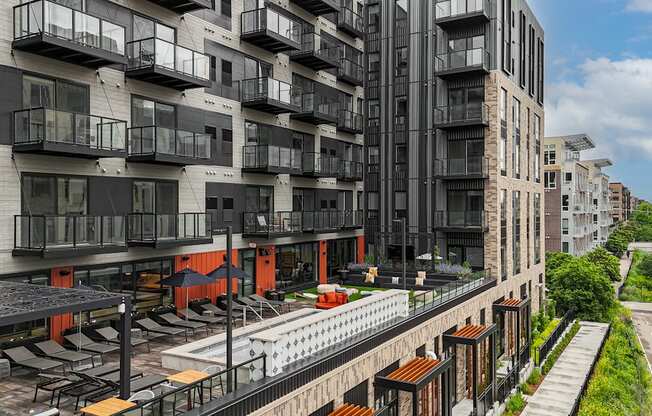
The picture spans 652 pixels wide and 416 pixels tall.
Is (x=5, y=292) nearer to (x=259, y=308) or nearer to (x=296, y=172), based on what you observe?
(x=259, y=308)

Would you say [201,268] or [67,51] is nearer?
[67,51]

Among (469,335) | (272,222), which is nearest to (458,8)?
(272,222)

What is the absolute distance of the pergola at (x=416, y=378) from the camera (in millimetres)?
14531

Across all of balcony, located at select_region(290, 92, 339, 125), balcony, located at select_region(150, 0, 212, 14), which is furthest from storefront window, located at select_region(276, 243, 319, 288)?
balcony, located at select_region(150, 0, 212, 14)

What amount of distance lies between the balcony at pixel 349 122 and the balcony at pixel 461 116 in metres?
5.06

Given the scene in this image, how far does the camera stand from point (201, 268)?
2181cm

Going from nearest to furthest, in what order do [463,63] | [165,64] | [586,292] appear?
[165,64] < [463,63] < [586,292]

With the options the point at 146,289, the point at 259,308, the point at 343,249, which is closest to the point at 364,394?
the point at 259,308

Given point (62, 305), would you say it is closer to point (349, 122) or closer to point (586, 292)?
point (349, 122)

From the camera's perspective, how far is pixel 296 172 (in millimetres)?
26422

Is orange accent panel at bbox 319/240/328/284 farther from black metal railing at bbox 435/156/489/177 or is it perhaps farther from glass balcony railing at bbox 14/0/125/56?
glass balcony railing at bbox 14/0/125/56

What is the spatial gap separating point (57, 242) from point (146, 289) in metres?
4.36

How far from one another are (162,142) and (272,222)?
26.6 ft

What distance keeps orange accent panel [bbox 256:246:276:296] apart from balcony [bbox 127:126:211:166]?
22.7ft
